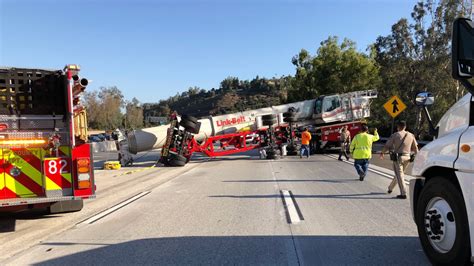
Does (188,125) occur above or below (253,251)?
above

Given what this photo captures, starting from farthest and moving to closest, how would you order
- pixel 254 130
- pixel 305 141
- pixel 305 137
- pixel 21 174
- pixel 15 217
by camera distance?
1. pixel 254 130
2. pixel 305 141
3. pixel 305 137
4. pixel 15 217
5. pixel 21 174

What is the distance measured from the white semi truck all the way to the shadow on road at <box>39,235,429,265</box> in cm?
66

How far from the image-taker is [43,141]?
298 inches

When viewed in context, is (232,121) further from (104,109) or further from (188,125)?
(104,109)

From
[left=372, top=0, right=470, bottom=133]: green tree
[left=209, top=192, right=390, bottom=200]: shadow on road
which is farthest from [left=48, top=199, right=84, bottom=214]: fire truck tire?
[left=372, top=0, right=470, bottom=133]: green tree

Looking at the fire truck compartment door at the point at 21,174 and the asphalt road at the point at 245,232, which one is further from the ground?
the fire truck compartment door at the point at 21,174

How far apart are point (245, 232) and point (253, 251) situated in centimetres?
103

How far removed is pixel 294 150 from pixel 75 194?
18726 millimetres

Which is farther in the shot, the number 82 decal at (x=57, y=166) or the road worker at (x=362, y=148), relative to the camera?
the road worker at (x=362, y=148)

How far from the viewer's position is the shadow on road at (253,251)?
16.7 feet

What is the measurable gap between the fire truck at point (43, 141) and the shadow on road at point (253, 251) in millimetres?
1511

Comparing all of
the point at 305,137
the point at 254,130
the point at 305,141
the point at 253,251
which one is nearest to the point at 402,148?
the point at 253,251

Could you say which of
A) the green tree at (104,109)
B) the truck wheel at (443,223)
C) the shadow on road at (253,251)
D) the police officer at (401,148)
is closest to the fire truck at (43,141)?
the shadow on road at (253,251)

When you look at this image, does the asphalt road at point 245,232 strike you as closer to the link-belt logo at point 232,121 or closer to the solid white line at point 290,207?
the solid white line at point 290,207
